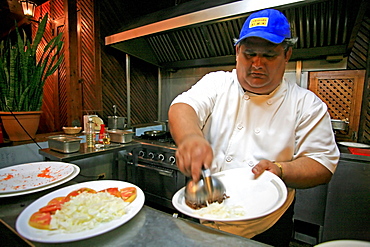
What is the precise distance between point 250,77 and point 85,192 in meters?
1.00

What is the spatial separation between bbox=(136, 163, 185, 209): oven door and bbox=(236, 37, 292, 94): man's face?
169cm

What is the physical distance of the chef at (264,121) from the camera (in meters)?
0.95

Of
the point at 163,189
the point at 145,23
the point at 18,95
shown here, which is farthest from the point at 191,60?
the point at 18,95

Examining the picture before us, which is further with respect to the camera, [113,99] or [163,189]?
[113,99]

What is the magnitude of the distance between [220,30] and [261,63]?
190cm

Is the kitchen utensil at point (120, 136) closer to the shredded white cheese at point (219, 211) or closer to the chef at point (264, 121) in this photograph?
the chef at point (264, 121)

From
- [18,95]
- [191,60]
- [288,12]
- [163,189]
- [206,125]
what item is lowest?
[163,189]

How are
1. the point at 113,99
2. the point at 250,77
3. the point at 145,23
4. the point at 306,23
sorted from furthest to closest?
the point at 113,99
the point at 145,23
the point at 306,23
the point at 250,77

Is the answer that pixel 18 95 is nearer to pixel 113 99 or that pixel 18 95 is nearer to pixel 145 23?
pixel 113 99

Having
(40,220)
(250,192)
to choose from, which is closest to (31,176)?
(40,220)

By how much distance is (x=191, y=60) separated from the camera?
3211mm

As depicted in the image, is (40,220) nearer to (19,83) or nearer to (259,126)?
(259,126)

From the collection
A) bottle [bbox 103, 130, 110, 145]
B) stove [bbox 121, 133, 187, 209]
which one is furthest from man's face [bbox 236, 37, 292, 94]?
bottle [bbox 103, 130, 110, 145]

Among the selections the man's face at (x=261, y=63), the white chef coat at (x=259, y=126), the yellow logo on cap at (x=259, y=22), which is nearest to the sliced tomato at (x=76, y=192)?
the white chef coat at (x=259, y=126)
